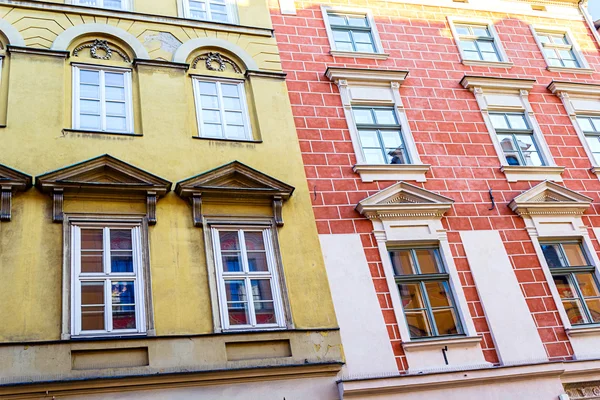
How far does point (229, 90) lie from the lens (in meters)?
12.3

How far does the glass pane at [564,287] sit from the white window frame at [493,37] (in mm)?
5667

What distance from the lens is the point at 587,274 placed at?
1198cm

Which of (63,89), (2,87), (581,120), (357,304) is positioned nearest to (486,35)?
(581,120)

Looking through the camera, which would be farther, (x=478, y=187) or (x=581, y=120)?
(x=581, y=120)

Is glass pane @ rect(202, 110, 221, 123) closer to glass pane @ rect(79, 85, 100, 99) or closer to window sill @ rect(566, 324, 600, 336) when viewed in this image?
glass pane @ rect(79, 85, 100, 99)

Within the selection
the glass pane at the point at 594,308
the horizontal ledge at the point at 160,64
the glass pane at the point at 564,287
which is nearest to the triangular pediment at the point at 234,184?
the horizontal ledge at the point at 160,64

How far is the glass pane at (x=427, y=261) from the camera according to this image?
11.3m

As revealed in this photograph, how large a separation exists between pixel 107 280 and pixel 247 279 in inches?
85.4

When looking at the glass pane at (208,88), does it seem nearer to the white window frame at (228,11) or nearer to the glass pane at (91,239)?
the white window frame at (228,11)

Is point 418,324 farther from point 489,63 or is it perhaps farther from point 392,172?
point 489,63

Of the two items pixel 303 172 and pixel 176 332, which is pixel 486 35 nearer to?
pixel 303 172

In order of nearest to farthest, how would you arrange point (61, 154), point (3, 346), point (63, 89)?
point (3, 346) → point (61, 154) → point (63, 89)

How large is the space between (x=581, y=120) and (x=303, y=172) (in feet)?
24.3

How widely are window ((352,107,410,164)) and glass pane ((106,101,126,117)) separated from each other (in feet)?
15.5
